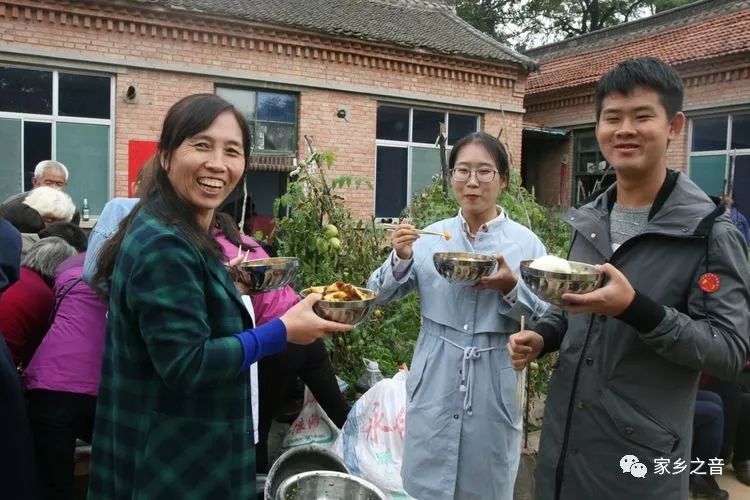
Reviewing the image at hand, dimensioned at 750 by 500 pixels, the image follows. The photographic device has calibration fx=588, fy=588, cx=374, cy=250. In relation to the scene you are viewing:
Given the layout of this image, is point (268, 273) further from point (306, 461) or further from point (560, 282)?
point (306, 461)

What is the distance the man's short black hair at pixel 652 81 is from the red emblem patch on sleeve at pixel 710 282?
494 millimetres

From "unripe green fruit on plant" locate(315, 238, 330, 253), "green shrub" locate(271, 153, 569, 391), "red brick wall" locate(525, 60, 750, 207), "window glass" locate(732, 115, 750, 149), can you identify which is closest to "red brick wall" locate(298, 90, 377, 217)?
"red brick wall" locate(525, 60, 750, 207)

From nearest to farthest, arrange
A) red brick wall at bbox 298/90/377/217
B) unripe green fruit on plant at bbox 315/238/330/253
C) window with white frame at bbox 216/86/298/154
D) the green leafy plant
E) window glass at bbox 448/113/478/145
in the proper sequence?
1. unripe green fruit on plant at bbox 315/238/330/253
2. the green leafy plant
3. window with white frame at bbox 216/86/298/154
4. red brick wall at bbox 298/90/377/217
5. window glass at bbox 448/113/478/145

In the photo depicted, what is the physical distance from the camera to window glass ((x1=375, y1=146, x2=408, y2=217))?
12453 millimetres

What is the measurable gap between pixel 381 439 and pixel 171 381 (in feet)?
6.17

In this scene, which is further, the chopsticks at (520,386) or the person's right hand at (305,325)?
the chopsticks at (520,386)

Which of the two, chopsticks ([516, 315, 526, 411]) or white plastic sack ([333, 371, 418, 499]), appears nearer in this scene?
chopsticks ([516, 315, 526, 411])

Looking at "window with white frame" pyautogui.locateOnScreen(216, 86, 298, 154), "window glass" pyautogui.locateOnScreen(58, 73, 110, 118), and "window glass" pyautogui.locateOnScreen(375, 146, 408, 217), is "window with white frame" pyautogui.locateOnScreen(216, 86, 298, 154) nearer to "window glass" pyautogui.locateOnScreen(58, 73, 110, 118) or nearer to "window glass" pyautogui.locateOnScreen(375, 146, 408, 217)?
"window glass" pyautogui.locateOnScreen(375, 146, 408, 217)

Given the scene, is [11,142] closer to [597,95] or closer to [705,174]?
[597,95]

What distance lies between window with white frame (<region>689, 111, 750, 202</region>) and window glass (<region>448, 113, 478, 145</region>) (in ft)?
16.4

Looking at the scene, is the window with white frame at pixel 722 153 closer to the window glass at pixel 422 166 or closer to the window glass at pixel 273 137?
the window glass at pixel 422 166

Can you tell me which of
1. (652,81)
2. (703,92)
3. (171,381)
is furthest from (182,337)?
(703,92)

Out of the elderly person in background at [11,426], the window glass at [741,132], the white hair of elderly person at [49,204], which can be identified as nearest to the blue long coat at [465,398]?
the elderly person in background at [11,426]

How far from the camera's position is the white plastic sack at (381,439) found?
3.06 metres
